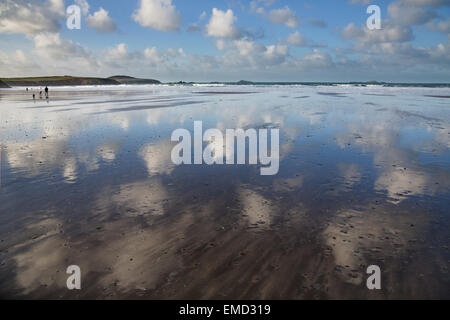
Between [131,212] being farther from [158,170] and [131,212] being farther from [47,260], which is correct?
[158,170]

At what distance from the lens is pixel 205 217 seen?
7539mm

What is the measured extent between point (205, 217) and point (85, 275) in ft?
10.5

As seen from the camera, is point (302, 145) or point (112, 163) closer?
point (112, 163)

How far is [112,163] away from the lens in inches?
496

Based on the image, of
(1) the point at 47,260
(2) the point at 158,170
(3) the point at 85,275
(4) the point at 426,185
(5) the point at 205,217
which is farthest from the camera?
(2) the point at 158,170

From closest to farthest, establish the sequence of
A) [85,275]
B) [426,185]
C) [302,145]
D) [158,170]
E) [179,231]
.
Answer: [85,275] < [179,231] < [426,185] < [158,170] < [302,145]

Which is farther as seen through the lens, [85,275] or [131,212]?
[131,212]

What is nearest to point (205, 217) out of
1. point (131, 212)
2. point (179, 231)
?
point (179, 231)
